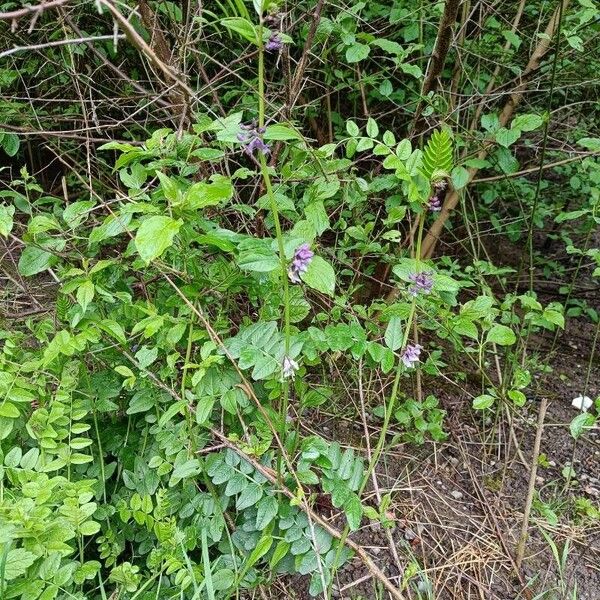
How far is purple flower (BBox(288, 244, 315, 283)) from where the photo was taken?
3.13 ft

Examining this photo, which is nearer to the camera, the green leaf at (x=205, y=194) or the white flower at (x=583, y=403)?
the green leaf at (x=205, y=194)

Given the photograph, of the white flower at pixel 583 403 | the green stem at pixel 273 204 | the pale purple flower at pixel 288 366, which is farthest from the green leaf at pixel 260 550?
the white flower at pixel 583 403

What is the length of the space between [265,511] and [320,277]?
57 cm

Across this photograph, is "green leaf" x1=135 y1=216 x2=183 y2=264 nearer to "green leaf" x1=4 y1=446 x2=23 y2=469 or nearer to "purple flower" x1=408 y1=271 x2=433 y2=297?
"purple flower" x1=408 y1=271 x2=433 y2=297

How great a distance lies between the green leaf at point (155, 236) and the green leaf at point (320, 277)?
0.24m

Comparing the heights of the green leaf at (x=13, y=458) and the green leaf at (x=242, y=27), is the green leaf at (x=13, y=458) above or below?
below

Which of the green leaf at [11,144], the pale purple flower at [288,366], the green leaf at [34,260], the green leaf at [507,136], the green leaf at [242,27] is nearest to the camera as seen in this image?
the green leaf at [242,27]

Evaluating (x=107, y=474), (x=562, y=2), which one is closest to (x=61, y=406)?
(x=107, y=474)

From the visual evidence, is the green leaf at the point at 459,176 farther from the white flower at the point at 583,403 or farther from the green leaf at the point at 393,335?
the white flower at the point at 583,403

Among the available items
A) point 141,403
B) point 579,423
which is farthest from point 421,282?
point 141,403

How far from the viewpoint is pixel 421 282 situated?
3.55 feet

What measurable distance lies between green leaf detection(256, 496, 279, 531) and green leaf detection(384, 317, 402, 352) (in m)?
0.43

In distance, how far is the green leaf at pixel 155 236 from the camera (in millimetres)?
875

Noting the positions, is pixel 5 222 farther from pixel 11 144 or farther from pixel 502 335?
pixel 502 335
